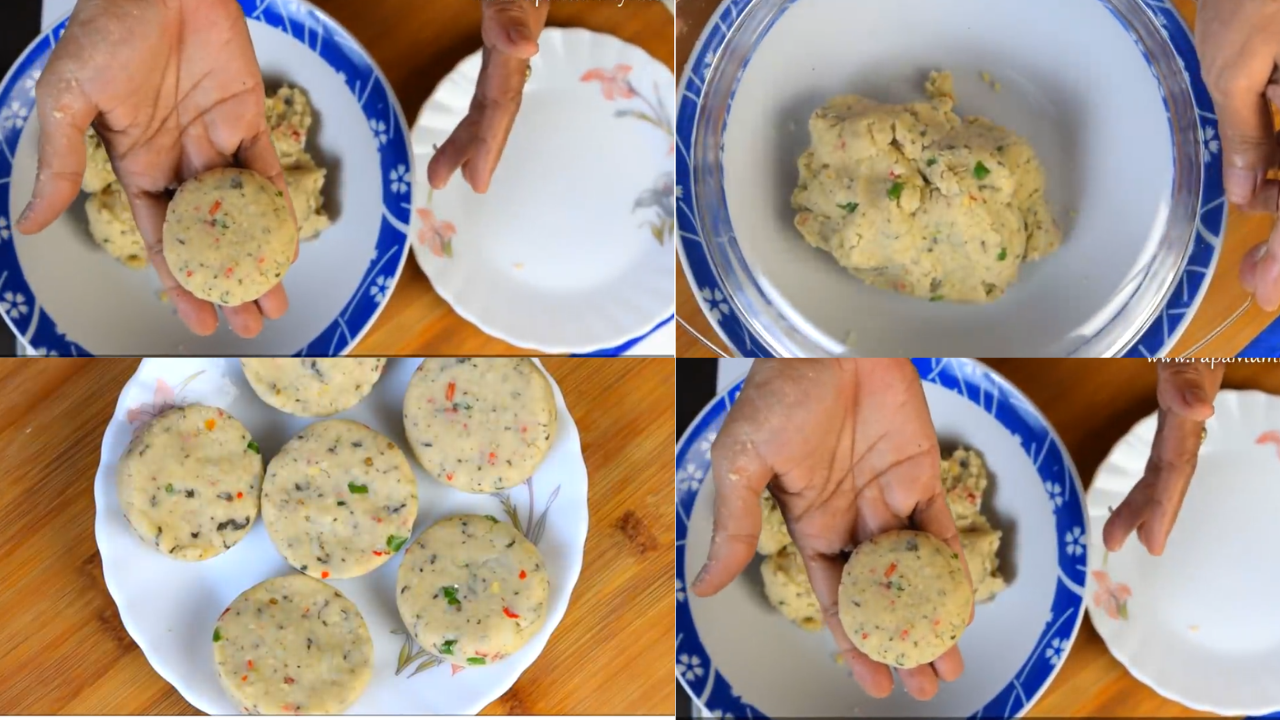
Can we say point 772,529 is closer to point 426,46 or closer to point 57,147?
point 426,46

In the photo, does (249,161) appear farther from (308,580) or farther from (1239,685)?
(1239,685)

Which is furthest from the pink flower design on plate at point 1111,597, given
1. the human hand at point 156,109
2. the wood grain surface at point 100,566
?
the human hand at point 156,109

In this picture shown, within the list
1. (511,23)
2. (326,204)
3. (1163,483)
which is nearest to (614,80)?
(511,23)

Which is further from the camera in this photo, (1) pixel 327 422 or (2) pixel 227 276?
(1) pixel 327 422

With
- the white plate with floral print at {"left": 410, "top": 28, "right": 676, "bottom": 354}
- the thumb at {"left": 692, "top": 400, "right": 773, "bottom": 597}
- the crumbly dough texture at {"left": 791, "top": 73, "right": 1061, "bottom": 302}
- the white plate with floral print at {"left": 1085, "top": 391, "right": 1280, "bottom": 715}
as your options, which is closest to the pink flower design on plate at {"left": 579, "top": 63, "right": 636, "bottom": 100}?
the white plate with floral print at {"left": 410, "top": 28, "right": 676, "bottom": 354}

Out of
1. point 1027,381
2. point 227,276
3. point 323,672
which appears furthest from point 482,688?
point 1027,381

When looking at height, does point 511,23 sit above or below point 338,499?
above
